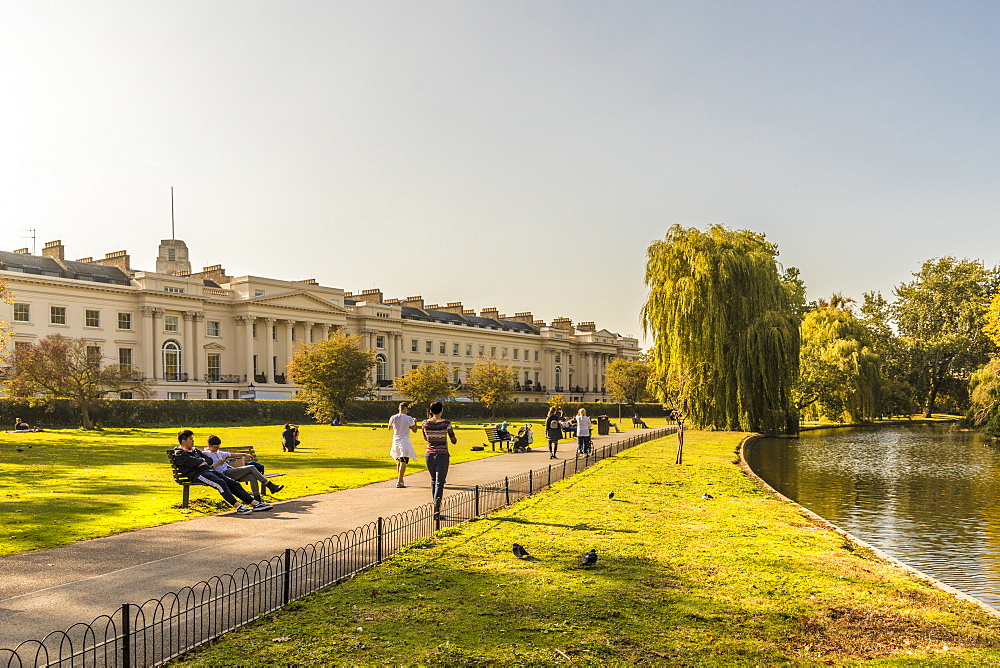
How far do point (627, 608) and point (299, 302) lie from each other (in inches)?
3260

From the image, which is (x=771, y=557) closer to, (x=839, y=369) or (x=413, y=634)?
(x=413, y=634)

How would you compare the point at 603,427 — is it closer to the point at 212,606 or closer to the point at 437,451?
the point at 437,451

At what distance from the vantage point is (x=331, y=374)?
55.1 metres

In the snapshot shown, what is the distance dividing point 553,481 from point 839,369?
41505 millimetres

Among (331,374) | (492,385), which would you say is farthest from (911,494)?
(492,385)

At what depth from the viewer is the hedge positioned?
149ft

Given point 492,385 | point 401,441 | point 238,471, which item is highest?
point 492,385

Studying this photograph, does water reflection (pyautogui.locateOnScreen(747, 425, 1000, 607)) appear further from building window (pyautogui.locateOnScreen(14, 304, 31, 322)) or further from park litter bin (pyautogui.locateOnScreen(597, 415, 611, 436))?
building window (pyautogui.locateOnScreen(14, 304, 31, 322))

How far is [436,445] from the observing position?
45.6 feet

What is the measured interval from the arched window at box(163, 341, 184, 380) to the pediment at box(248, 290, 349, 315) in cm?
902

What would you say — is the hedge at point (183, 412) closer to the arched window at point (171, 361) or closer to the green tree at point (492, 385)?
the green tree at point (492, 385)

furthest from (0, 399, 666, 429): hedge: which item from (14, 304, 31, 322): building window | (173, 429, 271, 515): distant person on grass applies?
(173, 429, 271, 515): distant person on grass

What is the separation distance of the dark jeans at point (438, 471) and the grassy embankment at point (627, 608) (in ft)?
3.53

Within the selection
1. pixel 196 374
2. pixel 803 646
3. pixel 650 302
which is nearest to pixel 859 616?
pixel 803 646
